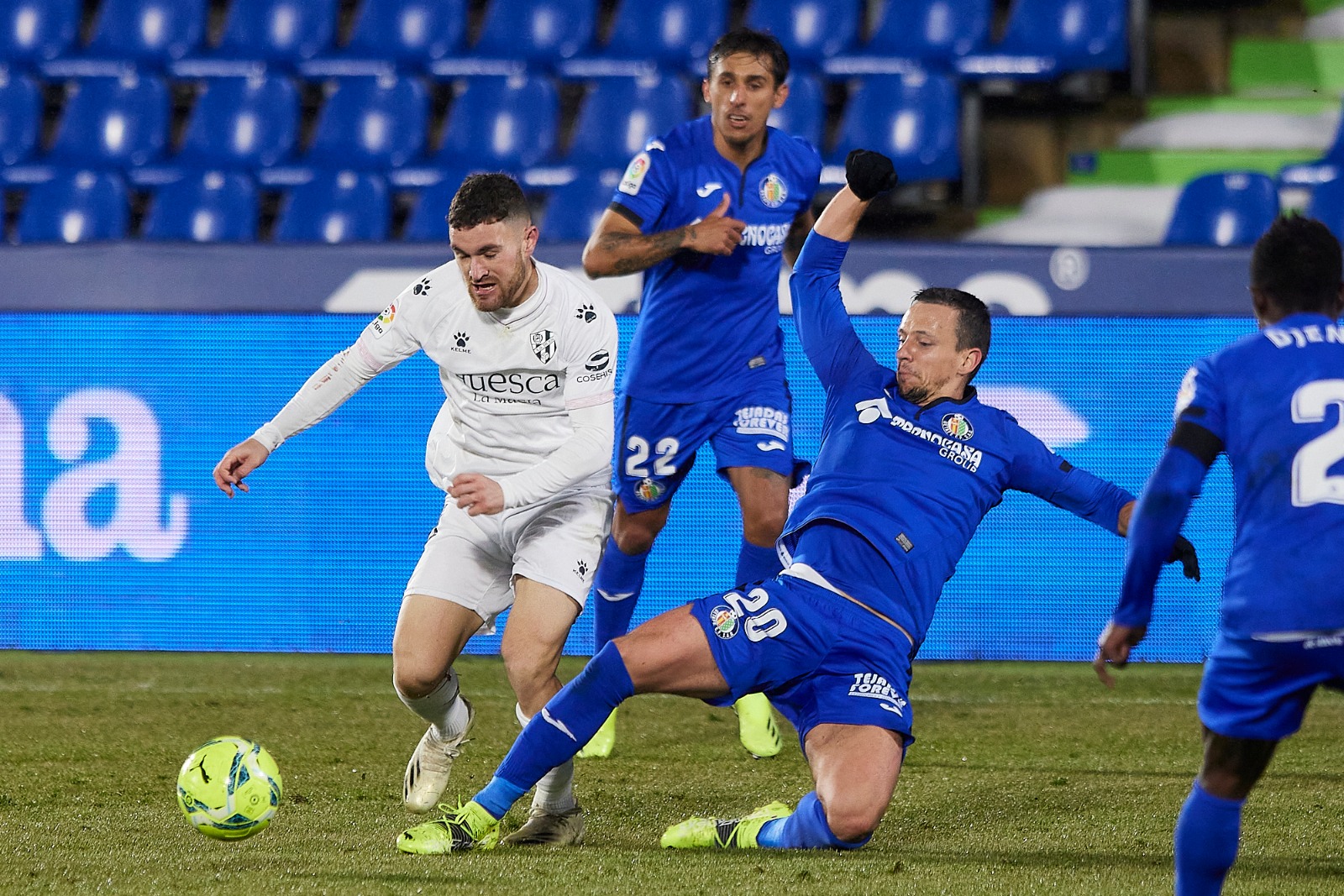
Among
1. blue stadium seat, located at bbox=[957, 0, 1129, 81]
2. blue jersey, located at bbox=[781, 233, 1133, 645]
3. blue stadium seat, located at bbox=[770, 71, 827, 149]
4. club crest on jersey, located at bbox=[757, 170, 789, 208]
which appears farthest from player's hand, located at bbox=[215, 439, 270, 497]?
blue stadium seat, located at bbox=[957, 0, 1129, 81]

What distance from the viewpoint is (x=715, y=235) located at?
5324 mm

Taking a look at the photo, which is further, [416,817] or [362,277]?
[362,277]

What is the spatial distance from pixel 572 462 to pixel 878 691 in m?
1.00

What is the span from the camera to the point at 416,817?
A: 15.4 feet

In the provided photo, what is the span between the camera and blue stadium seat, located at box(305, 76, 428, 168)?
10.6 meters

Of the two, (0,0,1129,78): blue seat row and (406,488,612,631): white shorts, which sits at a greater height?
(0,0,1129,78): blue seat row

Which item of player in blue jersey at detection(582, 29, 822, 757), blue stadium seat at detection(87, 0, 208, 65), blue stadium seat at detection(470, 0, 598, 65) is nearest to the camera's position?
player in blue jersey at detection(582, 29, 822, 757)

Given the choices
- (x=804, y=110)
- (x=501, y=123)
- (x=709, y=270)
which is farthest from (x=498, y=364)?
(x=501, y=123)

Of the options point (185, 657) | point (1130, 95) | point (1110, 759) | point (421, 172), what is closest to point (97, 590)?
point (185, 657)

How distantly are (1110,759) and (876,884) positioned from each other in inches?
81.2

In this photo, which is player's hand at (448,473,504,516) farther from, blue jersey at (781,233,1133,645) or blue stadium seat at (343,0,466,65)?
blue stadium seat at (343,0,466,65)

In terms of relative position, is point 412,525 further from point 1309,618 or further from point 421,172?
point 1309,618

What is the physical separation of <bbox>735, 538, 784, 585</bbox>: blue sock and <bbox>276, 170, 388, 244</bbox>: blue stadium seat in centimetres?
471

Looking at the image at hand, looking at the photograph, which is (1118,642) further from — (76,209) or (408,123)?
(76,209)
